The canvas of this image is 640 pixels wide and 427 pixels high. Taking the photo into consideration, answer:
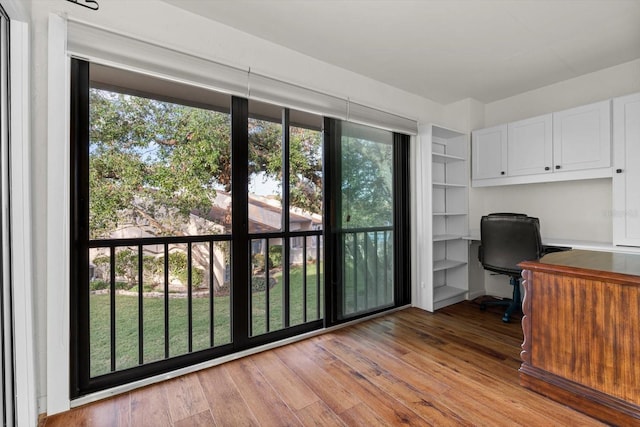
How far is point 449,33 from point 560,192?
2.20 metres

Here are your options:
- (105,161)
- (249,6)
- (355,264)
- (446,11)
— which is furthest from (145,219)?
(446,11)

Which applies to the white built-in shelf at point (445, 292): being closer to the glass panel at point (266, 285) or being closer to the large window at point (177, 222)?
the large window at point (177, 222)

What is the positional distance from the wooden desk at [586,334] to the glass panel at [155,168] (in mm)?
2122

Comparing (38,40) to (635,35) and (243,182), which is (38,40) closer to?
(243,182)

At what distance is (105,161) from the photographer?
6.00 ft

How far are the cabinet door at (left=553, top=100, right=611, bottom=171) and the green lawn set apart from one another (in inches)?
114

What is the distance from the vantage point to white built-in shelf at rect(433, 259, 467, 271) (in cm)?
343

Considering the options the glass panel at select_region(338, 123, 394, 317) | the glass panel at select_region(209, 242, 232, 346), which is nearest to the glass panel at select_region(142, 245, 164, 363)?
the glass panel at select_region(209, 242, 232, 346)

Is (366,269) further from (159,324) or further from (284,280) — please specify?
(159,324)

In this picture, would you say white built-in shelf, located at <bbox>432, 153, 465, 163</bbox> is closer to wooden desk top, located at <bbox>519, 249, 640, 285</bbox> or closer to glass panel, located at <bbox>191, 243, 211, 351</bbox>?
wooden desk top, located at <bbox>519, 249, 640, 285</bbox>

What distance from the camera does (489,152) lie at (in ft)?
11.4

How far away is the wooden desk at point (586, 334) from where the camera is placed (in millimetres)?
1501

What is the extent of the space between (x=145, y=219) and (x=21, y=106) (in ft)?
2.69

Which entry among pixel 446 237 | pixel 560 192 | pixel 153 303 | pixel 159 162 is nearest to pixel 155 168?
pixel 159 162
